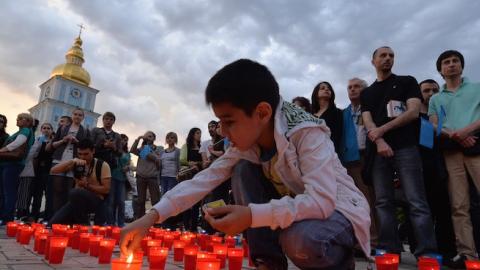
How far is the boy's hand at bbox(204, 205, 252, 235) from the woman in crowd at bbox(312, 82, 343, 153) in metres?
2.78

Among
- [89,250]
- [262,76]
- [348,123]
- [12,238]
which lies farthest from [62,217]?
[262,76]

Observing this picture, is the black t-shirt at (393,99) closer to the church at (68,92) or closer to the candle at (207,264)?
the candle at (207,264)

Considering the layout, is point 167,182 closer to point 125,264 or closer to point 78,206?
point 78,206

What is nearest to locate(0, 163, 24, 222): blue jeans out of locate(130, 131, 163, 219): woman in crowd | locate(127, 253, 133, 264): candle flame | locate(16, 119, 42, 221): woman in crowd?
locate(16, 119, 42, 221): woman in crowd

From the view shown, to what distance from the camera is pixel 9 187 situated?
563 centimetres

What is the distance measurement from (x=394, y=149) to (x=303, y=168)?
2.04 m

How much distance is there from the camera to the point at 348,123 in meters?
4.35

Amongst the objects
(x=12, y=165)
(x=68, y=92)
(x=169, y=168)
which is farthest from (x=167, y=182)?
(x=68, y=92)

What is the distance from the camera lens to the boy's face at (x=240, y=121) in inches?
67.1

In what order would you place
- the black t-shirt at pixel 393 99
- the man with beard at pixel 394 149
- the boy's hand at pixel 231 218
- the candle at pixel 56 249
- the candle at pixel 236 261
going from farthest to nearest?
the black t-shirt at pixel 393 99 < the man with beard at pixel 394 149 < the candle at pixel 56 249 < the candle at pixel 236 261 < the boy's hand at pixel 231 218

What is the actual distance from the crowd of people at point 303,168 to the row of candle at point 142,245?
0.27 meters

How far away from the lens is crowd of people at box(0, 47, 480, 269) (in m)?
1.64

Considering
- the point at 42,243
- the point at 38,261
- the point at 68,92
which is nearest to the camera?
the point at 38,261

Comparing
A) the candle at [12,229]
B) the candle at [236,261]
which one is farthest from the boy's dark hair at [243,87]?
the candle at [12,229]
